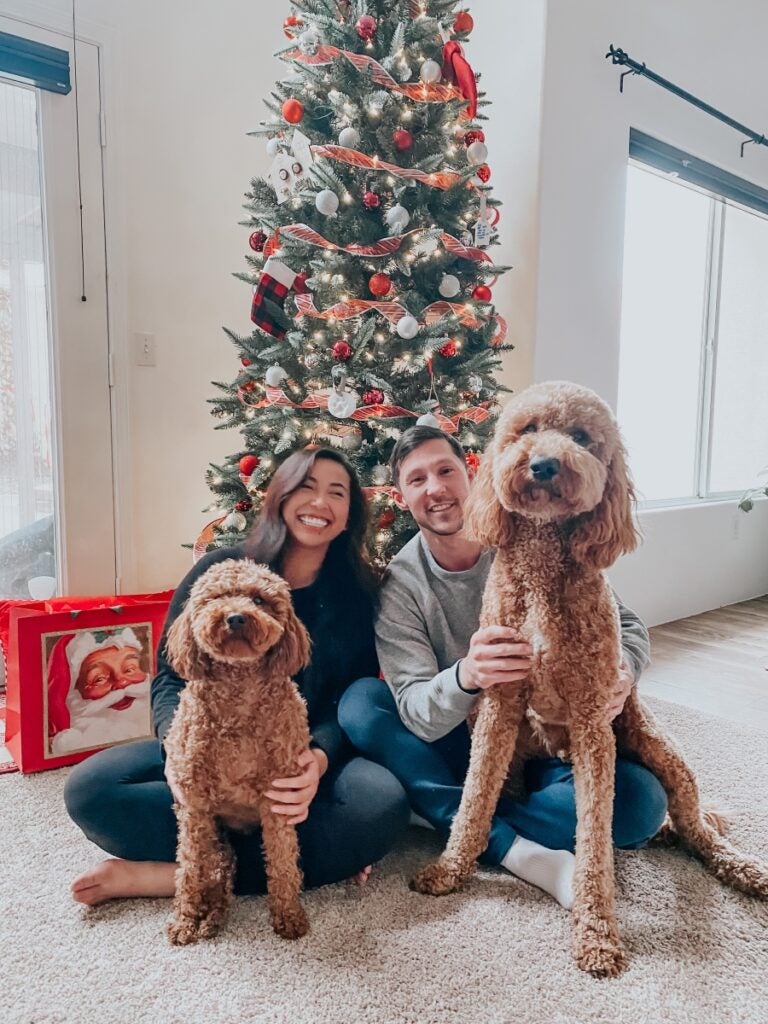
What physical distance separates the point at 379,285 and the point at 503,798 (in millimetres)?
1419

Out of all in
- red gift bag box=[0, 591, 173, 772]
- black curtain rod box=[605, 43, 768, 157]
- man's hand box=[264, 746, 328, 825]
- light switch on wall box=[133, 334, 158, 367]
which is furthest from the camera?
black curtain rod box=[605, 43, 768, 157]

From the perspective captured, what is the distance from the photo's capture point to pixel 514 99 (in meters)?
2.86

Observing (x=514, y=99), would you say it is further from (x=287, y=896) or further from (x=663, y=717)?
(x=287, y=896)

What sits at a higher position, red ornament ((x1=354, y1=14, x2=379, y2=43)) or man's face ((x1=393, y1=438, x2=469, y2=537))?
red ornament ((x1=354, y1=14, x2=379, y2=43))

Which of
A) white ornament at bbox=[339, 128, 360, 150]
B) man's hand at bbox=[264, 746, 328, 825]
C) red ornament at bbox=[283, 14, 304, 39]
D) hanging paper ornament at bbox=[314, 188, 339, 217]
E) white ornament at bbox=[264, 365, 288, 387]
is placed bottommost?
man's hand at bbox=[264, 746, 328, 825]

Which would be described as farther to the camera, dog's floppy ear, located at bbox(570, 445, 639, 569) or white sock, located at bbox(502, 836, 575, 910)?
white sock, located at bbox(502, 836, 575, 910)

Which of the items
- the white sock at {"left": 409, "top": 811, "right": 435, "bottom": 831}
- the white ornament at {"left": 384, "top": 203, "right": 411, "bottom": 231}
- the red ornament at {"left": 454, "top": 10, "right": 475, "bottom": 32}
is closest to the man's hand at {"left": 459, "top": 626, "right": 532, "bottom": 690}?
the white sock at {"left": 409, "top": 811, "right": 435, "bottom": 831}

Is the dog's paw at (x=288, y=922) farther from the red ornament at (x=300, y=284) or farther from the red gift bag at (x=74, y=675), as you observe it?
the red ornament at (x=300, y=284)

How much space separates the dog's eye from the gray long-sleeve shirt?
0.47 metres

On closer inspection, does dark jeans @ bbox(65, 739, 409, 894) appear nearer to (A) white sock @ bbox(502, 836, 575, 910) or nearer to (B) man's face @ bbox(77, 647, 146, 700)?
(A) white sock @ bbox(502, 836, 575, 910)

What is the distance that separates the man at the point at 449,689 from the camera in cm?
136

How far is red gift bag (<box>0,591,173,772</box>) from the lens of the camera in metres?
1.92

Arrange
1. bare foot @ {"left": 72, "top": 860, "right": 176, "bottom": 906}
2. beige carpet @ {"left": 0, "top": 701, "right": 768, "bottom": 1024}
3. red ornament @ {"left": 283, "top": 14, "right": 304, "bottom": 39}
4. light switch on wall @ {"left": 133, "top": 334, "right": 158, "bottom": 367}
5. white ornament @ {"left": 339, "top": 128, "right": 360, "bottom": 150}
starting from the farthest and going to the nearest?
light switch on wall @ {"left": 133, "top": 334, "right": 158, "bottom": 367} < red ornament @ {"left": 283, "top": 14, "right": 304, "bottom": 39} < white ornament @ {"left": 339, "top": 128, "right": 360, "bottom": 150} < bare foot @ {"left": 72, "top": 860, "right": 176, "bottom": 906} < beige carpet @ {"left": 0, "top": 701, "right": 768, "bottom": 1024}

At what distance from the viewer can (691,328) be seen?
12.9ft
